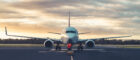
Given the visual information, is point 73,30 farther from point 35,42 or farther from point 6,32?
point 35,42

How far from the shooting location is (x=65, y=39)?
133 feet

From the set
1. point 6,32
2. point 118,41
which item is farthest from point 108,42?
point 6,32

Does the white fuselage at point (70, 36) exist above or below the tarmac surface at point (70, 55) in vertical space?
above

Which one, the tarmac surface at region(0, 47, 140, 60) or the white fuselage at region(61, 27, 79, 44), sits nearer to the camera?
the tarmac surface at region(0, 47, 140, 60)

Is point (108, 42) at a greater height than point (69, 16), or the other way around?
point (69, 16)

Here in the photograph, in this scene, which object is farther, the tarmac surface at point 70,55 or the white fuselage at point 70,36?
the white fuselage at point 70,36

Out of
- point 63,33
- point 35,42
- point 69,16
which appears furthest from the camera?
point 35,42

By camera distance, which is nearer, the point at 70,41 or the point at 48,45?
the point at 70,41

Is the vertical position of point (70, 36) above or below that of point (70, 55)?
above

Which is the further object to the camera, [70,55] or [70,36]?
[70,36]

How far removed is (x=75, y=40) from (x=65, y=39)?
1.84 meters

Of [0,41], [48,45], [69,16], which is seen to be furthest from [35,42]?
[48,45]

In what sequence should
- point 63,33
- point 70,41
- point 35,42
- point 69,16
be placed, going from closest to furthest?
point 70,41 → point 63,33 → point 69,16 → point 35,42

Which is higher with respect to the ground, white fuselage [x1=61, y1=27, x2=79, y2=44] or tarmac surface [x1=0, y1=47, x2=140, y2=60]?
white fuselage [x1=61, y1=27, x2=79, y2=44]
